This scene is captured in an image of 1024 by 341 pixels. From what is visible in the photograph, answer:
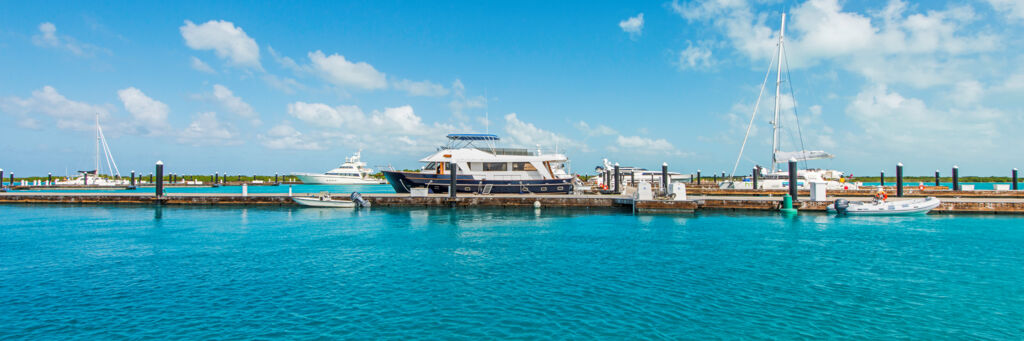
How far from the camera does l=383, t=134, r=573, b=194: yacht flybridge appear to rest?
122 feet

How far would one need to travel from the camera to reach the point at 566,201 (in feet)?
104

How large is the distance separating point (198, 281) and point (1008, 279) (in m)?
18.9

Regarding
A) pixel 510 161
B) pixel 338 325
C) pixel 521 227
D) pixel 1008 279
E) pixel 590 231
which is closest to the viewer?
pixel 338 325

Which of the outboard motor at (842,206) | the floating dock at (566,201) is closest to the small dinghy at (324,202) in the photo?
the floating dock at (566,201)

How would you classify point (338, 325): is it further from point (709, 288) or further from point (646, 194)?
point (646, 194)

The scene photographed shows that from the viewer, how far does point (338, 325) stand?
27.5ft

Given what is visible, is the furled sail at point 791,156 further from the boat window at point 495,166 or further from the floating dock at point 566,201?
the boat window at point 495,166

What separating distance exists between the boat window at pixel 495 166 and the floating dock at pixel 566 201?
536 cm

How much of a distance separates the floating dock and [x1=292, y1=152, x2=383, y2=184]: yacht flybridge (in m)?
50.8

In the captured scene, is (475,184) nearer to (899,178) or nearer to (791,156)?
(899,178)

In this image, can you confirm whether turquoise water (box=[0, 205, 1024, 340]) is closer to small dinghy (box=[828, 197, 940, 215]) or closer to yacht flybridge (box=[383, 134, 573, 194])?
small dinghy (box=[828, 197, 940, 215])

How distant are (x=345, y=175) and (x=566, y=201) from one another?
6670 cm

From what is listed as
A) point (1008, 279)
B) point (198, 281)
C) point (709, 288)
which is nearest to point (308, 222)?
point (198, 281)

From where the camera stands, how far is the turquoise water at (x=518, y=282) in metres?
8.27
